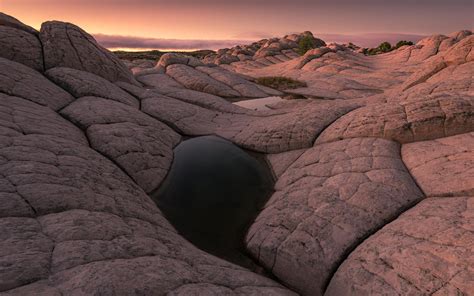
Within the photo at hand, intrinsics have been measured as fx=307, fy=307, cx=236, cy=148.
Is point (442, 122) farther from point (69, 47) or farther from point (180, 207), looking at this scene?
point (69, 47)

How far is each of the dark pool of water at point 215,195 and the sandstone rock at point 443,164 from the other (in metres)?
4.87

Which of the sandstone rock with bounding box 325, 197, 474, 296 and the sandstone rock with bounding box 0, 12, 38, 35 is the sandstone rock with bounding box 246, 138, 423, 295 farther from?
the sandstone rock with bounding box 0, 12, 38, 35

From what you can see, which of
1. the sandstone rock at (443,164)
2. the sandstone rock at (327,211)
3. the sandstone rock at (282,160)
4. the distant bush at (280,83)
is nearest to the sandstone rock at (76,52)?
the sandstone rock at (282,160)

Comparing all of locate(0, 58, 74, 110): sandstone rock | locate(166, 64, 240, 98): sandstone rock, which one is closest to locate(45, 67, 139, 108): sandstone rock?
locate(0, 58, 74, 110): sandstone rock

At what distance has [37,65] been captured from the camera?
17.2m

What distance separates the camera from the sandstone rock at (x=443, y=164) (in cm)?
795

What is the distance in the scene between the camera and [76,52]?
773 inches

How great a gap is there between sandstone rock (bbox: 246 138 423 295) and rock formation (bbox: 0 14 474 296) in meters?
0.04

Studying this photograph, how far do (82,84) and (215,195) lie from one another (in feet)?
33.6

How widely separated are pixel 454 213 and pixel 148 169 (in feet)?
31.9

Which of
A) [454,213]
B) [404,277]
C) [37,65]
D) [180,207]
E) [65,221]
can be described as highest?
[37,65]

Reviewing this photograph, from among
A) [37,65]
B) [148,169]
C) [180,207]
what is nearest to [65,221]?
[180,207]

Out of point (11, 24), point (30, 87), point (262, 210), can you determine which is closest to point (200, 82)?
point (11, 24)

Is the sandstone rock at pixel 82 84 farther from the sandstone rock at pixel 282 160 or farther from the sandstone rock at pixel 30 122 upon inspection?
the sandstone rock at pixel 282 160
